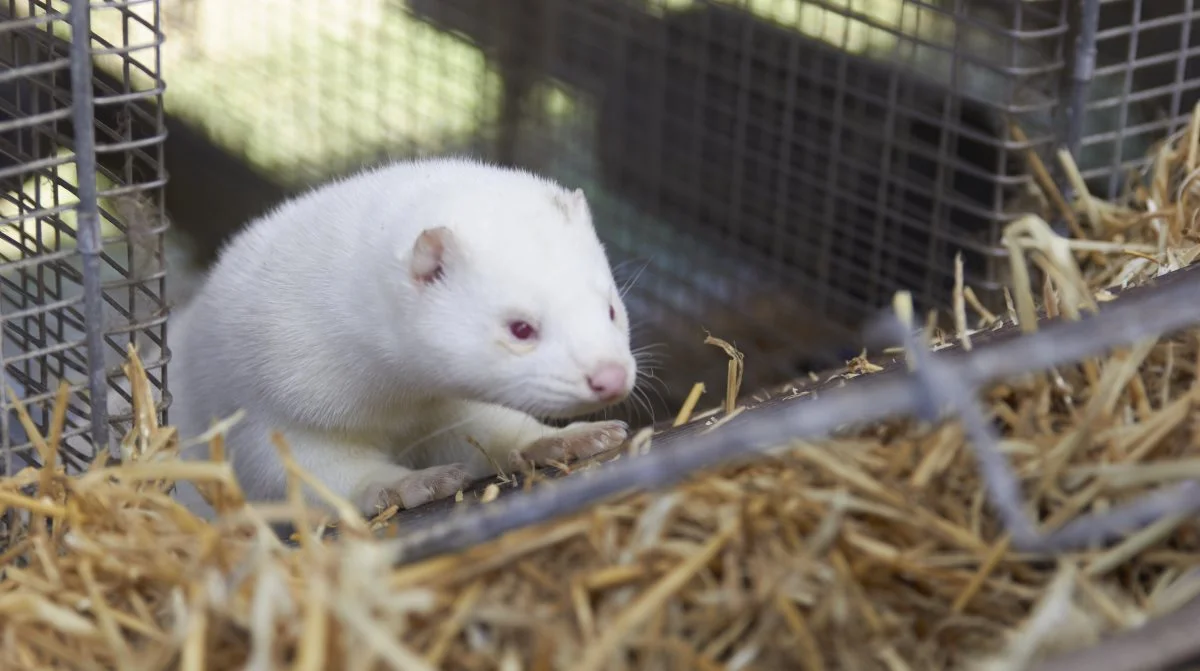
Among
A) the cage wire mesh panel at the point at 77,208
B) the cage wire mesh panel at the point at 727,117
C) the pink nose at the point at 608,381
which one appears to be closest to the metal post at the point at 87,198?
the cage wire mesh panel at the point at 77,208

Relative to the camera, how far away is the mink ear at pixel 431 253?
190 cm

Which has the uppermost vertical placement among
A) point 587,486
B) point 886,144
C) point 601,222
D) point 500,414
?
point 587,486

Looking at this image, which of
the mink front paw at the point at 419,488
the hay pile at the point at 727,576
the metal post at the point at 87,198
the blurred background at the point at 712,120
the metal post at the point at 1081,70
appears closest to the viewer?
the hay pile at the point at 727,576

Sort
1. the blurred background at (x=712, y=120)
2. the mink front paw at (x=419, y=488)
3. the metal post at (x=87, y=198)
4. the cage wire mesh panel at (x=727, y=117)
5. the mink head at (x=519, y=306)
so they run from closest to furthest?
the metal post at (x=87, y=198) < the mink head at (x=519, y=306) < the mink front paw at (x=419, y=488) < the blurred background at (x=712, y=120) < the cage wire mesh panel at (x=727, y=117)

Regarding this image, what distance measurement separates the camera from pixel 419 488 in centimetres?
199

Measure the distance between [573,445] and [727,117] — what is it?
5.38 ft

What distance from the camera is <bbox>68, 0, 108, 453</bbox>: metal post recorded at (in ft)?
5.69

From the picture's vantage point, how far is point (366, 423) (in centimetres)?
215

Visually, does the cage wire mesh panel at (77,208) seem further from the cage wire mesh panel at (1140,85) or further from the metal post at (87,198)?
the cage wire mesh panel at (1140,85)

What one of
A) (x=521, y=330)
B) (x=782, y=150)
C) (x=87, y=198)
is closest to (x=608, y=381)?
(x=521, y=330)

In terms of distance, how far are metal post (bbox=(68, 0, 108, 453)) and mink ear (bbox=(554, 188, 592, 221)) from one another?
65cm

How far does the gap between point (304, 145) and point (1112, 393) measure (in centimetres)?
323

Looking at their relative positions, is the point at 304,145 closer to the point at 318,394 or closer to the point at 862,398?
the point at 318,394

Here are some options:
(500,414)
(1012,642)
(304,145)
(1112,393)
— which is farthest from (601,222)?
(1012,642)
